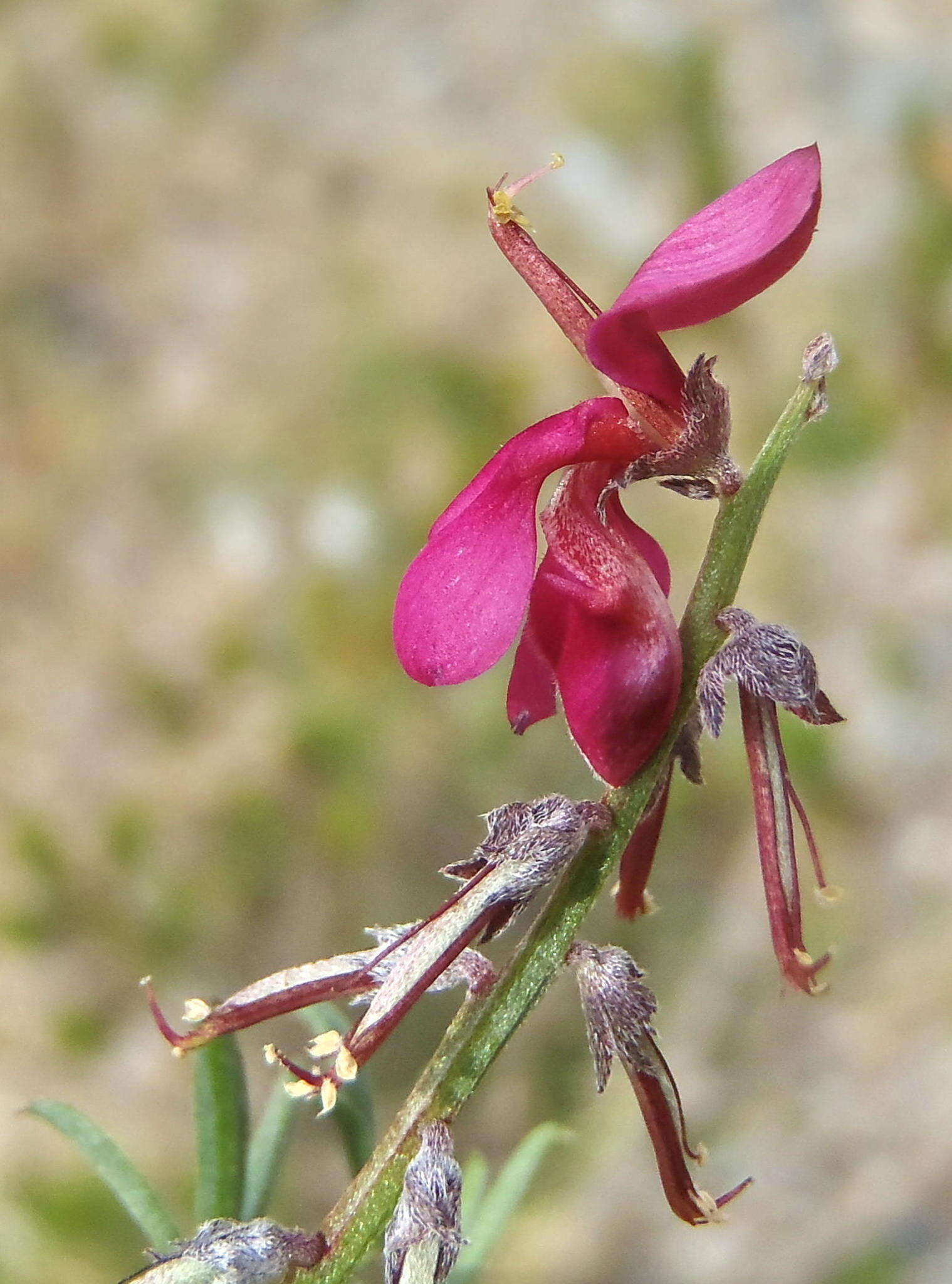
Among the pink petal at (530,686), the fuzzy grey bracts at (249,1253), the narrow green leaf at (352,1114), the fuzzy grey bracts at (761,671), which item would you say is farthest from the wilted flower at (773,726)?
the narrow green leaf at (352,1114)

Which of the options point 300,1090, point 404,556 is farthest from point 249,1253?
point 404,556

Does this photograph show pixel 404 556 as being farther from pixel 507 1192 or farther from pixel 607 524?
A: pixel 607 524

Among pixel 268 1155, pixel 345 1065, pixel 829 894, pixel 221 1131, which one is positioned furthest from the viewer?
pixel 268 1155

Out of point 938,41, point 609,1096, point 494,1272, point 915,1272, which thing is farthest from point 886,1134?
point 938,41

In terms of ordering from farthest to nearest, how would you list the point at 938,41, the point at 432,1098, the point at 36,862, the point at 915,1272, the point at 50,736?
1. the point at 938,41
2. the point at 50,736
3. the point at 36,862
4. the point at 915,1272
5. the point at 432,1098

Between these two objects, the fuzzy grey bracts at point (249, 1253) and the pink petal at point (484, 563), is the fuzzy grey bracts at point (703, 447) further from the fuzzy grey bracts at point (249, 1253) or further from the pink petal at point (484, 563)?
the fuzzy grey bracts at point (249, 1253)

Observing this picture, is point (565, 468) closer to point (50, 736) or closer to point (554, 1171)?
point (554, 1171)
